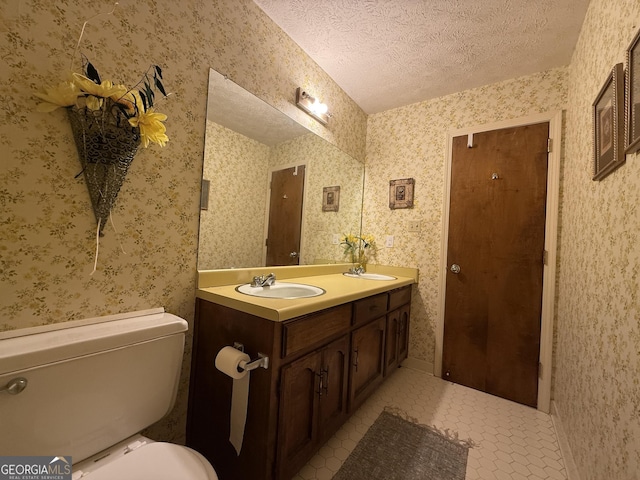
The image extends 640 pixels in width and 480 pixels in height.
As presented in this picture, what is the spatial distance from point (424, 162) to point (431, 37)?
34.6 inches

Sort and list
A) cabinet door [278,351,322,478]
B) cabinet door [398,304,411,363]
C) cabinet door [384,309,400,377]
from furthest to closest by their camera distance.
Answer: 1. cabinet door [398,304,411,363]
2. cabinet door [384,309,400,377]
3. cabinet door [278,351,322,478]

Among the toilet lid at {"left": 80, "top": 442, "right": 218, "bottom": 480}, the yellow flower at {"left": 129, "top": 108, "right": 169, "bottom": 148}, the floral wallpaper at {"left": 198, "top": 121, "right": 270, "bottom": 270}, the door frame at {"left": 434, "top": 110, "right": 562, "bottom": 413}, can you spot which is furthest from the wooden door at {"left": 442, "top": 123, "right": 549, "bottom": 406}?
the yellow flower at {"left": 129, "top": 108, "right": 169, "bottom": 148}

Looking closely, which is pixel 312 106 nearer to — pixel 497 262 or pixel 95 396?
pixel 497 262

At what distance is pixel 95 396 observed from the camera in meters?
0.78

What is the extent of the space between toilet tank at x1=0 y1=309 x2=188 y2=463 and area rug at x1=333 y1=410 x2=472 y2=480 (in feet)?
2.97

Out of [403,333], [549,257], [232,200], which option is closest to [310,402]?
[232,200]

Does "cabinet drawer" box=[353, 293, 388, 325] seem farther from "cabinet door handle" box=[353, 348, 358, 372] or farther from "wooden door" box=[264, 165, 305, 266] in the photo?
"wooden door" box=[264, 165, 305, 266]

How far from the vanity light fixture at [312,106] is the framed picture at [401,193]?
0.83 metres

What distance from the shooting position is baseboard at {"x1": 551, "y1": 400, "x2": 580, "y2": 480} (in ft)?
3.84

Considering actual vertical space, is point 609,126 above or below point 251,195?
above

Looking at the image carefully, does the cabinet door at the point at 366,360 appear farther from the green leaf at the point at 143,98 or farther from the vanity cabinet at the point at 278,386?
the green leaf at the point at 143,98

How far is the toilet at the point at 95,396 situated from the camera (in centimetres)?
66

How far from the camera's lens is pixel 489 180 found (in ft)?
6.31

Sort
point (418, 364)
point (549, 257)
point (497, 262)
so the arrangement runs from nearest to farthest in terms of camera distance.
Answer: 1. point (549, 257)
2. point (497, 262)
3. point (418, 364)
